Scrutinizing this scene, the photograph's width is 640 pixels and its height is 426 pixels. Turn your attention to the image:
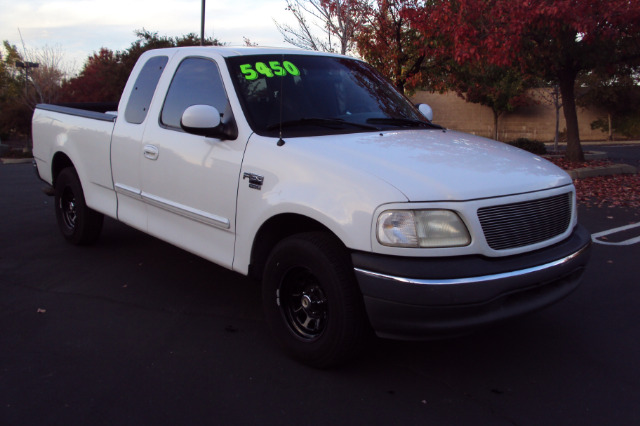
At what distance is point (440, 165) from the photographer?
325cm

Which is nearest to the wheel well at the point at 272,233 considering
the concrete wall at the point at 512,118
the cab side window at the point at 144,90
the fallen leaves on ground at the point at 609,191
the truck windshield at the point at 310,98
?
the truck windshield at the point at 310,98

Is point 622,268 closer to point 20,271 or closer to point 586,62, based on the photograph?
point 20,271

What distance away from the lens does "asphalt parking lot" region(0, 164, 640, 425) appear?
3027 millimetres

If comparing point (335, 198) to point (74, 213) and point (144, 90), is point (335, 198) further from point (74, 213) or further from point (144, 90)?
point (74, 213)

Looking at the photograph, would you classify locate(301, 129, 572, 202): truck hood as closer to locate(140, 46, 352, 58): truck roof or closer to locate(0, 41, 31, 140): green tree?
locate(140, 46, 352, 58): truck roof

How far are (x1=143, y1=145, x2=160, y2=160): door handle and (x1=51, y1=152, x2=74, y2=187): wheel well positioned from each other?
6.96 feet

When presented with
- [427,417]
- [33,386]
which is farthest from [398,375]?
[33,386]

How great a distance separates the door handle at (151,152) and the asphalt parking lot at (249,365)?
1.17 m

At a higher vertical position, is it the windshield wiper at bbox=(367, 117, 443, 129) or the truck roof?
the truck roof

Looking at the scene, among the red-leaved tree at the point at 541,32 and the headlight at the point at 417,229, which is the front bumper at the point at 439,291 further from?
the red-leaved tree at the point at 541,32

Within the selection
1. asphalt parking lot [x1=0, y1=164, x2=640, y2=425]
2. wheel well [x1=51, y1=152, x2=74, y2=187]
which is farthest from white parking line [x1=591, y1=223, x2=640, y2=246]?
wheel well [x1=51, y1=152, x2=74, y2=187]

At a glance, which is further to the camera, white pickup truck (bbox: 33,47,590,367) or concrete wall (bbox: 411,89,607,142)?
concrete wall (bbox: 411,89,607,142)

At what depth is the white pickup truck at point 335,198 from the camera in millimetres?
2959

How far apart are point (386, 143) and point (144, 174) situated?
2.17 metres
